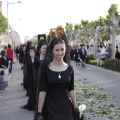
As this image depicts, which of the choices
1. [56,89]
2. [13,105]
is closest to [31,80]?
[13,105]

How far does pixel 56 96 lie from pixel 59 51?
0.55m

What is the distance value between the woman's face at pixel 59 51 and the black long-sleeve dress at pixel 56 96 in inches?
7.4

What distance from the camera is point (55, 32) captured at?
4.91 metres

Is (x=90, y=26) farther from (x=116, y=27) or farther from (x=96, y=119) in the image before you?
(x=96, y=119)

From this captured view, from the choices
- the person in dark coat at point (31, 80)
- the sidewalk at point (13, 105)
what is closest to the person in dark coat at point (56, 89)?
the sidewalk at point (13, 105)

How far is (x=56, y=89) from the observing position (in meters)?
4.55

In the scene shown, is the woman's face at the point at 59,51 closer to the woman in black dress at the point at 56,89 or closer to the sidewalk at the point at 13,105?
the woman in black dress at the point at 56,89

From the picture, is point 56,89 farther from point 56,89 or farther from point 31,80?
point 31,80

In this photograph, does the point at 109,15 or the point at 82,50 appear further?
the point at 109,15

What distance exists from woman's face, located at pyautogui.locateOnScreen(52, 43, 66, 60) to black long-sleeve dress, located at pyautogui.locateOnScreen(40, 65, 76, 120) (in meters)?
0.19

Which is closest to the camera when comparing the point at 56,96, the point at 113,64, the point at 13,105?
the point at 56,96

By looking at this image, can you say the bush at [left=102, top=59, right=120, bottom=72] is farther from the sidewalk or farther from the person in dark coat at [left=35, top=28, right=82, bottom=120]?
the person in dark coat at [left=35, top=28, right=82, bottom=120]

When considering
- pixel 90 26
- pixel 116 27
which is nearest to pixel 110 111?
pixel 116 27

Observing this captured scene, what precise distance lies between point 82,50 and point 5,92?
1437 centimetres
